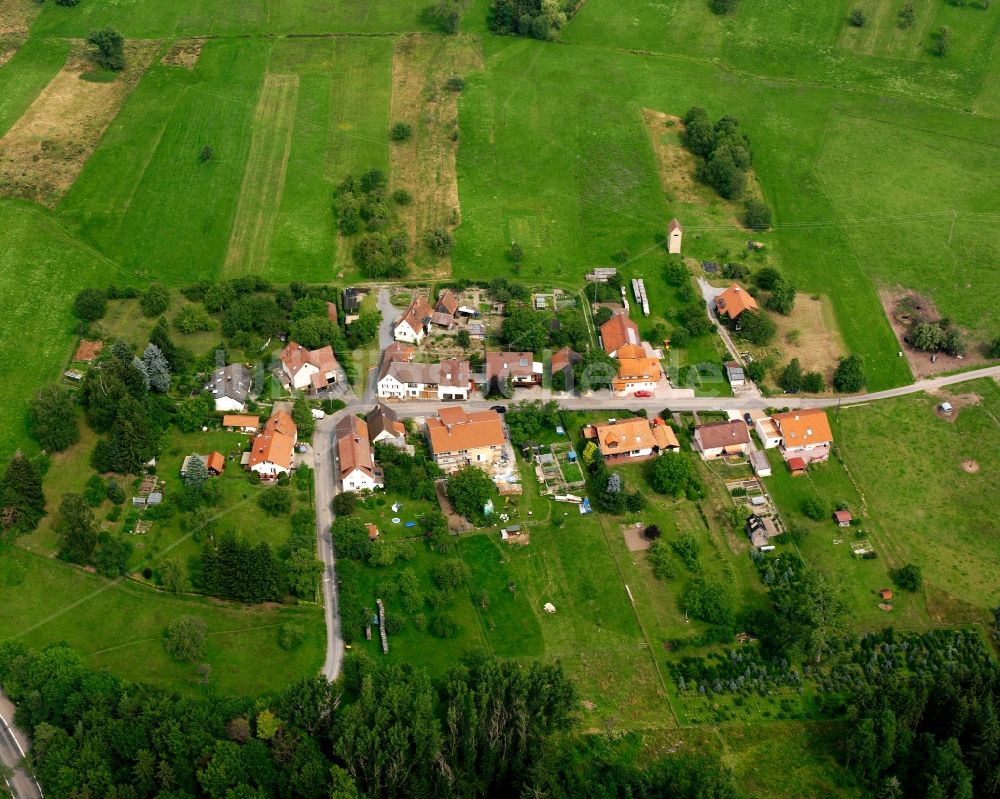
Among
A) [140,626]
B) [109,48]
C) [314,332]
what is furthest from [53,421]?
[109,48]

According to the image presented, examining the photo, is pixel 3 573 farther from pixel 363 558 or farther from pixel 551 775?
pixel 551 775

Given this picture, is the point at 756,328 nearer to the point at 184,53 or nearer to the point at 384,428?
the point at 384,428

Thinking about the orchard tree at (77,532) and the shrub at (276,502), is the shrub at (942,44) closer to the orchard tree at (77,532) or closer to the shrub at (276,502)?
the shrub at (276,502)

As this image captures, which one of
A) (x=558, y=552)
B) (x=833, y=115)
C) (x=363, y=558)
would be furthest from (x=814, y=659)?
(x=833, y=115)

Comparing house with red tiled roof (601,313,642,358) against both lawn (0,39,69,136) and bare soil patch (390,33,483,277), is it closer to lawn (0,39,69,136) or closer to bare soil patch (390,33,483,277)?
bare soil patch (390,33,483,277)

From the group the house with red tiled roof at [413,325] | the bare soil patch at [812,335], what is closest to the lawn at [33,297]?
the house with red tiled roof at [413,325]

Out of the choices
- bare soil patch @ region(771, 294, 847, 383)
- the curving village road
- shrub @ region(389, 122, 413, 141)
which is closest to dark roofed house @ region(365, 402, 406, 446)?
the curving village road
